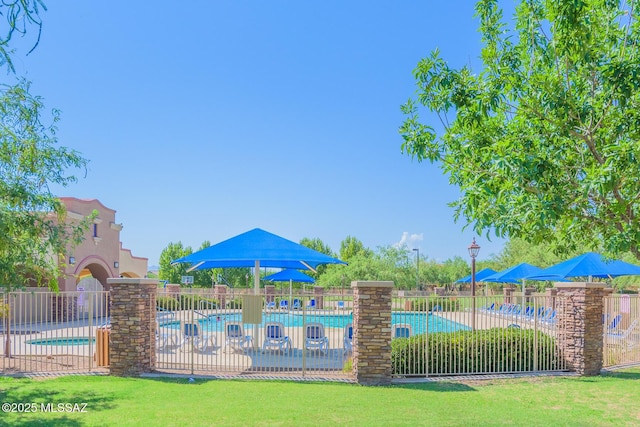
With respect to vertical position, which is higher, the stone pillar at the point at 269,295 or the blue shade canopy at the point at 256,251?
the blue shade canopy at the point at 256,251

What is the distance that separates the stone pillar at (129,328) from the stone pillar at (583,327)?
29.7 feet

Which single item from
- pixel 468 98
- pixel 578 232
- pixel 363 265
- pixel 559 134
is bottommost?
pixel 363 265

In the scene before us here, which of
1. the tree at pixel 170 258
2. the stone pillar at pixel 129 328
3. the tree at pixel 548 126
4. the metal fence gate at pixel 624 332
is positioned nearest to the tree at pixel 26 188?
the stone pillar at pixel 129 328

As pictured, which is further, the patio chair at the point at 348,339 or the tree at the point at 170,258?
the tree at the point at 170,258

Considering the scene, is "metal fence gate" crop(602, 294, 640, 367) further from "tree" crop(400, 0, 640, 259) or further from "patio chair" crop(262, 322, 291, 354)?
"patio chair" crop(262, 322, 291, 354)

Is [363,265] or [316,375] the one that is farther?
[363,265]

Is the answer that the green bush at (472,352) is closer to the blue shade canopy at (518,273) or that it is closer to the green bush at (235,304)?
the green bush at (235,304)

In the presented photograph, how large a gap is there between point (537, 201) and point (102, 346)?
9.68m

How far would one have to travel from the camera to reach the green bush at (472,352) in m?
11.0

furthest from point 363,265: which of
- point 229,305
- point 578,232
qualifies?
point 578,232

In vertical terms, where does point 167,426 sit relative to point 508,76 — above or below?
below

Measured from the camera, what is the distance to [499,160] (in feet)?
19.5

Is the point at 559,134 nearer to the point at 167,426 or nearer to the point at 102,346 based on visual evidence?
the point at 167,426

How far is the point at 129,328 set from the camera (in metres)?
10.8
